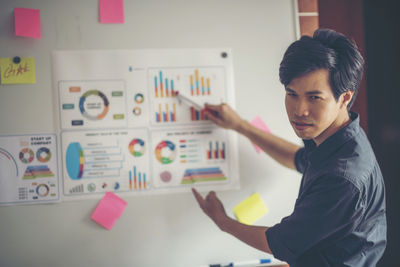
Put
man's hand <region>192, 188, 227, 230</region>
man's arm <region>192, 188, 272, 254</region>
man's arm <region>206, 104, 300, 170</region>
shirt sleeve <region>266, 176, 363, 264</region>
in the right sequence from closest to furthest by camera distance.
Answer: shirt sleeve <region>266, 176, 363, 264</region> < man's arm <region>192, 188, 272, 254</region> < man's hand <region>192, 188, 227, 230</region> < man's arm <region>206, 104, 300, 170</region>

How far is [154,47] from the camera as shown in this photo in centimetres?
100

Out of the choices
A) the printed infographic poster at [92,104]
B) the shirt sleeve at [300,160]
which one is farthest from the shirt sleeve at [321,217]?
the printed infographic poster at [92,104]

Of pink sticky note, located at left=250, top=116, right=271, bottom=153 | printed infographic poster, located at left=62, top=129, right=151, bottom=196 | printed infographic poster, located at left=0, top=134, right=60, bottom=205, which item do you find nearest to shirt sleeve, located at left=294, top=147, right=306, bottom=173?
pink sticky note, located at left=250, top=116, right=271, bottom=153

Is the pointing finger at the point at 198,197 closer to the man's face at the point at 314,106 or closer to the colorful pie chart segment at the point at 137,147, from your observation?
the colorful pie chart segment at the point at 137,147

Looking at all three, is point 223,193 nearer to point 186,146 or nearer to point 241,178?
point 241,178

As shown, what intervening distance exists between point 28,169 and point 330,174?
0.88 m

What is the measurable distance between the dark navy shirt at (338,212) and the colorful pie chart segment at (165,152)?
408 mm

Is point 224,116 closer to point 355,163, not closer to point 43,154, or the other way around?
point 355,163

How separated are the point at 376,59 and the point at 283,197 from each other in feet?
2.20

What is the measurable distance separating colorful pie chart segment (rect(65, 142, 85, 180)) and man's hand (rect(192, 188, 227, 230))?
Answer: 0.39m

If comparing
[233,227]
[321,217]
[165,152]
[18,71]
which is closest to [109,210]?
[165,152]

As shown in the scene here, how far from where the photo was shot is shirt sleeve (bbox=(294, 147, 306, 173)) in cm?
99

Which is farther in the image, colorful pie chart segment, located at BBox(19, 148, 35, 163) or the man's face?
colorful pie chart segment, located at BBox(19, 148, 35, 163)

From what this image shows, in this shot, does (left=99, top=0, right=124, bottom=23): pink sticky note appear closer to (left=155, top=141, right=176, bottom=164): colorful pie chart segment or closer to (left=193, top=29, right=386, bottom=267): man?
(left=155, top=141, right=176, bottom=164): colorful pie chart segment
